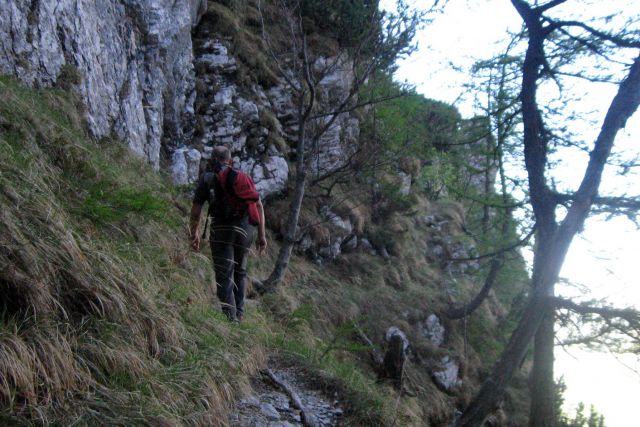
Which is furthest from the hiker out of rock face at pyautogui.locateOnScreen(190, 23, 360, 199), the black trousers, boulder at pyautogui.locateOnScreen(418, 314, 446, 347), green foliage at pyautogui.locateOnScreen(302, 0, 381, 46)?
boulder at pyautogui.locateOnScreen(418, 314, 446, 347)

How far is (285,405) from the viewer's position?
12.3ft

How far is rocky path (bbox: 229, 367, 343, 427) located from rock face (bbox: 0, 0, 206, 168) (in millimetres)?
4425

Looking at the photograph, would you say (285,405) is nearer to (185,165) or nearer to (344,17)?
(185,165)

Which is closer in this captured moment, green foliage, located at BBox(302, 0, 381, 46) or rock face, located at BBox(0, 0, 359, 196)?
rock face, located at BBox(0, 0, 359, 196)

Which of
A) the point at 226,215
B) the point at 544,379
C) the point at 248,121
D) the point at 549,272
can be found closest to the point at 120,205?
the point at 226,215

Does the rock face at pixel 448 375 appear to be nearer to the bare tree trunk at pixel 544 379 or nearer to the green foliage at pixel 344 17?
the bare tree trunk at pixel 544 379

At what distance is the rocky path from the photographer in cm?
335

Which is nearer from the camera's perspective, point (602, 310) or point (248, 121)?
point (602, 310)

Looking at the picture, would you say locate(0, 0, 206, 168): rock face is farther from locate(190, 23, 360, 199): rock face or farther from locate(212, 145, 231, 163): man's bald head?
locate(212, 145, 231, 163): man's bald head

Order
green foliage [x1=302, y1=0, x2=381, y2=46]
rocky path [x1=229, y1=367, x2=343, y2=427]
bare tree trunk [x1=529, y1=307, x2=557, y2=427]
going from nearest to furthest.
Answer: rocky path [x1=229, y1=367, x2=343, y2=427]
bare tree trunk [x1=529, y1=307, x2=557, y2=427]
green foliage [x1=302, y1=0, x2=381, y2=46]

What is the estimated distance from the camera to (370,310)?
11547mm

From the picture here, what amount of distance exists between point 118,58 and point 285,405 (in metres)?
6.95

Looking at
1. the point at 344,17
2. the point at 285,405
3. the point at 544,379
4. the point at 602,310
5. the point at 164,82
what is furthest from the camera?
the point at 344,17

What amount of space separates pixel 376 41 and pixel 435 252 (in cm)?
948
